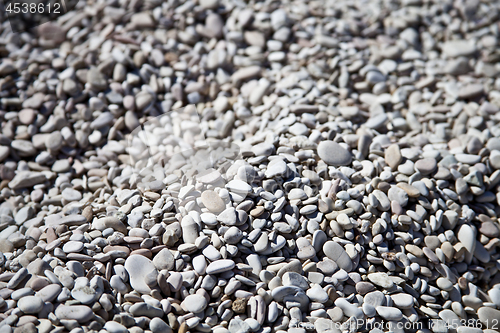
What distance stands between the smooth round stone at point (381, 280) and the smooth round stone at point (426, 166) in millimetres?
514

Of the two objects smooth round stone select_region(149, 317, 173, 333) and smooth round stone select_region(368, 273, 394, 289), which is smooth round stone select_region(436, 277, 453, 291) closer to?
smooth round stone select_region(368, 273, 394, 289)

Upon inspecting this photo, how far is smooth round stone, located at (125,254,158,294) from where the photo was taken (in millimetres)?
1284

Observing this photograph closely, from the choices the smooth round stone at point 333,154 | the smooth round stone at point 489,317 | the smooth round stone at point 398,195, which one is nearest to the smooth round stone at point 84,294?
the smooth round stone at point 333,154

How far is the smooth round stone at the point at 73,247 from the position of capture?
133cm

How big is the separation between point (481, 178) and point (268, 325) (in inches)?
44.1

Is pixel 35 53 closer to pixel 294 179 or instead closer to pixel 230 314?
pixel 294 179

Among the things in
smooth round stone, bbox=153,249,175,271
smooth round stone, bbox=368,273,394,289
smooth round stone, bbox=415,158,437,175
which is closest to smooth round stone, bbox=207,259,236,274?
smooth round stone, bbox=153,249,175,271

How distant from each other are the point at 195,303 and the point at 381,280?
658mm

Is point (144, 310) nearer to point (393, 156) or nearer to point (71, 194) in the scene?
point (71, 194)

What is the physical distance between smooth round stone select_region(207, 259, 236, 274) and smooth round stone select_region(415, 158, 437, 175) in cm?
91

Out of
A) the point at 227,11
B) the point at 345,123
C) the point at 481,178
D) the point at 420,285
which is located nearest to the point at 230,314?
the point at 420,285

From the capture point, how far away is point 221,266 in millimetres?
1285

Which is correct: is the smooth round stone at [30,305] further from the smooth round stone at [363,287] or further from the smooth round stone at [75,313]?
the smooth round stone at [363,287]

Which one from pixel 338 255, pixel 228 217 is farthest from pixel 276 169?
pixel 338 255
